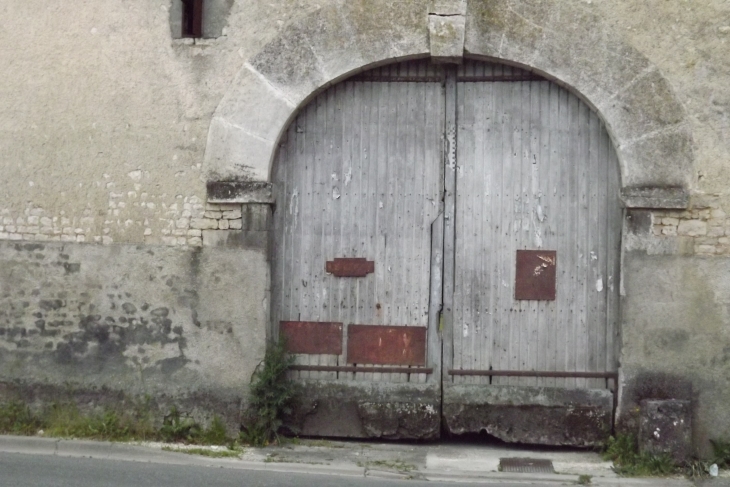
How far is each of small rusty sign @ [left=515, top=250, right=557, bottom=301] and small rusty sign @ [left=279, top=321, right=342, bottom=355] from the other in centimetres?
147

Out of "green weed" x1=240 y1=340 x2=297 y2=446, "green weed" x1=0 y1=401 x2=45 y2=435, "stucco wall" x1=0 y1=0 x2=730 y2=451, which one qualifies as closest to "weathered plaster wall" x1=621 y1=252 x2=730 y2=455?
"stucco wall" x1=0 y1=0 x2=730 y2=451

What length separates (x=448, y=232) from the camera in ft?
23.1

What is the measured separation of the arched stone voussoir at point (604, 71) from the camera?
652cm

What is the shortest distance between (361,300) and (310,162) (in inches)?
46.2

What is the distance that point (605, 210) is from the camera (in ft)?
22.6

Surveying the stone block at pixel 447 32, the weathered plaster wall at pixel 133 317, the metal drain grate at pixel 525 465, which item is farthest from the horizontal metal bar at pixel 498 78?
the metal drain grate at pixel 525 465

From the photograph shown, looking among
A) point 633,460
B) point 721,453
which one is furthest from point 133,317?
point 721,453

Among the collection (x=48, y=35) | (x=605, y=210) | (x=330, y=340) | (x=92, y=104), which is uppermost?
(x=48, y=35)

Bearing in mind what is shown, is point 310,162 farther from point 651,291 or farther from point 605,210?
point 651,291

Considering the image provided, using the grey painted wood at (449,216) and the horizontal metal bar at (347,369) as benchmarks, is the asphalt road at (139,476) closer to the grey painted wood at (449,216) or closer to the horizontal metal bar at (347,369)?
the horizontal metal bar at (347,369)

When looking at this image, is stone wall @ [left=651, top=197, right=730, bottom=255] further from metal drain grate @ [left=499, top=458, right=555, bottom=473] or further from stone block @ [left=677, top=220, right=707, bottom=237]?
metal drain grate @ [left=499, top=458, right=555, bottom=473]

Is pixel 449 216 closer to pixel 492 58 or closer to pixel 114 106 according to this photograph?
pixel 492 58

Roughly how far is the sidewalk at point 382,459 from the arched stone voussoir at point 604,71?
209cm

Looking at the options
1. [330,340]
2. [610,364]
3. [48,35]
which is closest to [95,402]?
[330,340]
